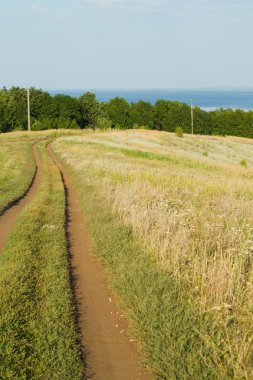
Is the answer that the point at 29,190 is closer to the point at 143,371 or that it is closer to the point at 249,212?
the point at 249,212

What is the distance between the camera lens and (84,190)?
1791 cm

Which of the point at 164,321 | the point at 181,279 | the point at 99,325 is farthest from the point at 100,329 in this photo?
the point at 181,279

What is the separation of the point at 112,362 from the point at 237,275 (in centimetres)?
287

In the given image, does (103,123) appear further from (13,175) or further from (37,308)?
(37,308)

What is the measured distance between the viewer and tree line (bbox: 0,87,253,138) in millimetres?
86188

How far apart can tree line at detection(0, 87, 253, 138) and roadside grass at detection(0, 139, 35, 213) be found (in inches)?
2031

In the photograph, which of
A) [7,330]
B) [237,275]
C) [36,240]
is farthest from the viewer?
[36,240]

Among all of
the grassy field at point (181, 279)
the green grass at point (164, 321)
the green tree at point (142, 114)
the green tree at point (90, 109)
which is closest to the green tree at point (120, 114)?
the green tree at point (142, 114)

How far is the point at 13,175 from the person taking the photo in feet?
77.3

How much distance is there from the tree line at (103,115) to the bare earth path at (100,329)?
250ft

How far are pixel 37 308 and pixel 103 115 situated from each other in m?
91.0

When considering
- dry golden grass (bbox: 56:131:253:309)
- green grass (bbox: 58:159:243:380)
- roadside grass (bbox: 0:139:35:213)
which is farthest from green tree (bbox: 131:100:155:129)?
green grass (bbox: 58:159:243:380)

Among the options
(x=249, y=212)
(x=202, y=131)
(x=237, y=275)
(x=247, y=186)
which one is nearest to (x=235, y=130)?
(x=202, y=131)

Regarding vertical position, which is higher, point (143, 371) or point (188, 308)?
point (188, 308)
